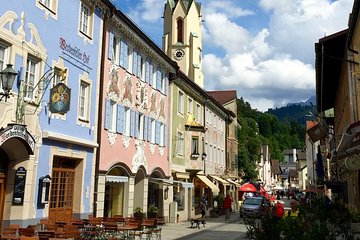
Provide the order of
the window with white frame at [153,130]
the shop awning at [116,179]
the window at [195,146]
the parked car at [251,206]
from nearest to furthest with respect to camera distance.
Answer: the shop awning at [116,179], the window with white frame at [153,130], the window at [195,146], the parked car at [251,206]

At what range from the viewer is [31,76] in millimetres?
14789

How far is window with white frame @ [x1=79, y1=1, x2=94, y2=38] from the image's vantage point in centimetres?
1827

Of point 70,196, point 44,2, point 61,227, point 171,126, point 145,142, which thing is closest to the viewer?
point 61,227

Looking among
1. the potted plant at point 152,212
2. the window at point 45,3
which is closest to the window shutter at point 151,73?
the potted plant at point 152,212

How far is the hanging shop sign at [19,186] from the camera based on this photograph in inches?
545

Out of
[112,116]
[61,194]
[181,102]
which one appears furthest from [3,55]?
[181,102]

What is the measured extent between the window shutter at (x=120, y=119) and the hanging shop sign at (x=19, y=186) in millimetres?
7685

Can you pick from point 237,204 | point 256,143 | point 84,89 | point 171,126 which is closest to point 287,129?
point 256,143

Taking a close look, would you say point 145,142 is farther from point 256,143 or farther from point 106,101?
point 256,143

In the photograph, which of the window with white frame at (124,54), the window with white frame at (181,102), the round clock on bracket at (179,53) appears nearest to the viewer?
the window with white frame at (124,54)

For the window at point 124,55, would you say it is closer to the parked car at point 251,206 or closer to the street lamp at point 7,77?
the street lamp at point 7,77

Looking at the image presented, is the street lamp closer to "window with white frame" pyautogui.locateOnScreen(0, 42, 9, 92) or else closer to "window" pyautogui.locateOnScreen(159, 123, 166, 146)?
"window with white frame" pyautogui.locateOnScreen(0, 42, 9, 92)

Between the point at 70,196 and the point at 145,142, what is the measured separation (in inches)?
318

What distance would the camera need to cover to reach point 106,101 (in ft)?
65.4
